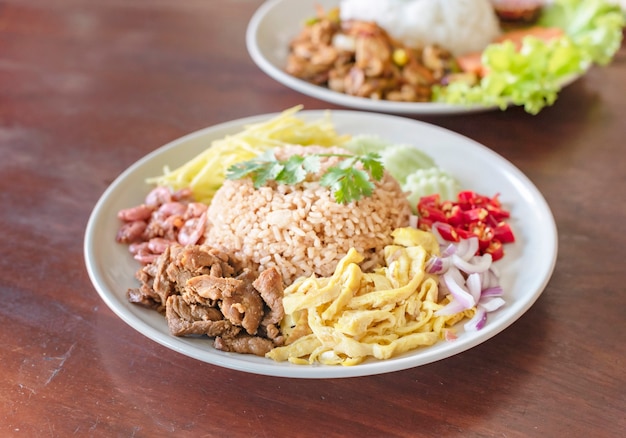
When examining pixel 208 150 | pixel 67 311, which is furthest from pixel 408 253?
pixel 67 311

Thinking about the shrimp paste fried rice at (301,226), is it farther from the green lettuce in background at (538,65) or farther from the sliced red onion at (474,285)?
the green lettuce in background at (538,65)

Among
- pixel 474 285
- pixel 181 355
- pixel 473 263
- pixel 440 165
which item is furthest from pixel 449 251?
pixel 181 355

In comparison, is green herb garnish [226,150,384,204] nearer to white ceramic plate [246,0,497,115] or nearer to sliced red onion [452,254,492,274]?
sliced red onion [452,254,492,274]

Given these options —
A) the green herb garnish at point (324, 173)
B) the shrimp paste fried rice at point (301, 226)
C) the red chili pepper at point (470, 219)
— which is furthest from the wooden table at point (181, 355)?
the green herb garnish at point (324, 173)

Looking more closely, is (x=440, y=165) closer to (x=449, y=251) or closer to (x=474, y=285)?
(x=449, y=251)

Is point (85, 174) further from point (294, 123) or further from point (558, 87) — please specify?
point (558, 87)

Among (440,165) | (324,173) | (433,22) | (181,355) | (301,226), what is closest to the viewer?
(181,355)

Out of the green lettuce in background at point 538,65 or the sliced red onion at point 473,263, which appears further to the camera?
the green lettuce in background at point 538,65
